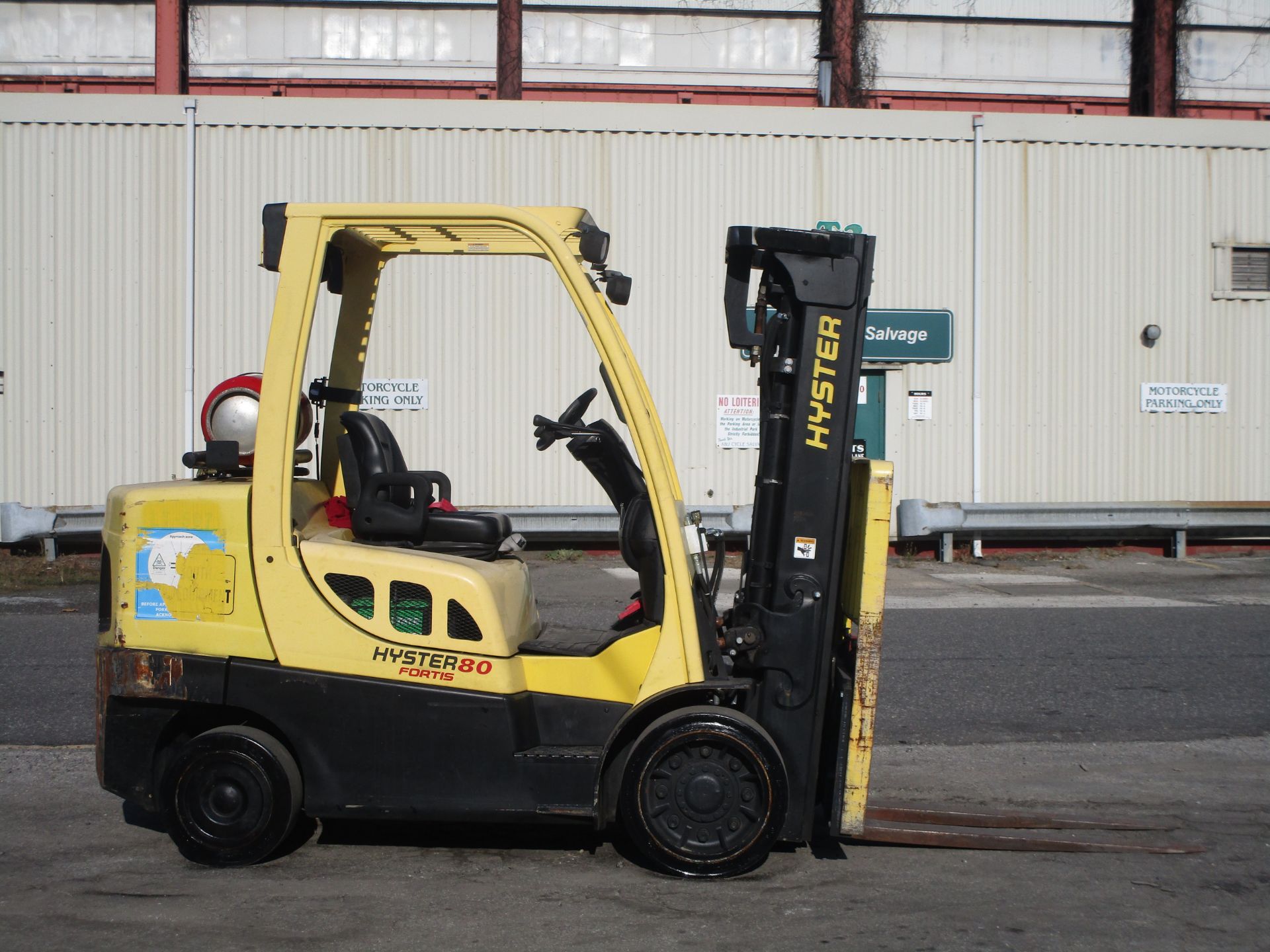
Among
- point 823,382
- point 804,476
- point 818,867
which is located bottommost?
point 818,867

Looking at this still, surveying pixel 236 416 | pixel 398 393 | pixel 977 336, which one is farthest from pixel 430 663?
pixel 977 336

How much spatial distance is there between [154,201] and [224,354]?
2.07 meters

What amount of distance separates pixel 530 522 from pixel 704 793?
9713 millimetres

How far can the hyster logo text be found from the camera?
4184 millimetres

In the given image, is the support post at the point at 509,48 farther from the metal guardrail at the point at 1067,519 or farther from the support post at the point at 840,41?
the metal guardrail at the point at 1067,519

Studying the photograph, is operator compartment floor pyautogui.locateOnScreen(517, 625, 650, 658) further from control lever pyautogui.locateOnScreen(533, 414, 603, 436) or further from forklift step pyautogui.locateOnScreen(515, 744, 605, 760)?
control lever pyautogui.locateOnScreen(533, 414, 603, 436)

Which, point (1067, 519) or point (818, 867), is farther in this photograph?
point (1067, 519)

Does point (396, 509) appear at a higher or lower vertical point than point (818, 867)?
higher

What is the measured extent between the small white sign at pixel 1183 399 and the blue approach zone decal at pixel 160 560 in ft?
44.7

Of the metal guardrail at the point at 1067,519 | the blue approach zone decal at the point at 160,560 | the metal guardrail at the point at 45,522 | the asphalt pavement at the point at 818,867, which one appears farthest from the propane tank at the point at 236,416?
the metal guardrail at the point at 1067,519

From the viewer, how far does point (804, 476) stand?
165 inches

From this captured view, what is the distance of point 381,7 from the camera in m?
18.4

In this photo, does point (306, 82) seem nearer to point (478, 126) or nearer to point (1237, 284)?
point (478, 126)

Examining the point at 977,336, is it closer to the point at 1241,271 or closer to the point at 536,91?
the point at 1241,271
